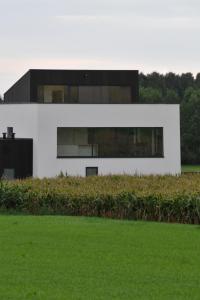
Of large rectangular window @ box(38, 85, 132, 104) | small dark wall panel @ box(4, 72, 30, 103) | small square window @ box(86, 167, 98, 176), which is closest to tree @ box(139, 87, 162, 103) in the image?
small dark wall panel @ box(4, 72, 30, 103)

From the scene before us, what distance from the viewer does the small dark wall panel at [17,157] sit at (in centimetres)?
2915

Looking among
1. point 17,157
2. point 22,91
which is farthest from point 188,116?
point 17,157

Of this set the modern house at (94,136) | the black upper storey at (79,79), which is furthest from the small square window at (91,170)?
the black upper storey at (79,79)

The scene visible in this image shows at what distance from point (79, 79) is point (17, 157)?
6.70 meters

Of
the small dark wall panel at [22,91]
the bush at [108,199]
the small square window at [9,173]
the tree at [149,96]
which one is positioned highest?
the tree at [149,96]

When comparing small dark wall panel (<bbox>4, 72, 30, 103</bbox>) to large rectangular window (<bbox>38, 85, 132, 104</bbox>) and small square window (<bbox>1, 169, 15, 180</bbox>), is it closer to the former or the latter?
large rectangular window (<bbox>38, 85, 132, 104</bbox>)

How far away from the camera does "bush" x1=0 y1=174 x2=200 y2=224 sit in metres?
14.5

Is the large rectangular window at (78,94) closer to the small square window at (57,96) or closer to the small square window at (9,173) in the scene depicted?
the small square window at (57,96)

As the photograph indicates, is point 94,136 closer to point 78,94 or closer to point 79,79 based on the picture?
point 78,94

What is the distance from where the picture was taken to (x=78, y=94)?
111ft

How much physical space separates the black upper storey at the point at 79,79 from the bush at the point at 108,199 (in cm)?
1518

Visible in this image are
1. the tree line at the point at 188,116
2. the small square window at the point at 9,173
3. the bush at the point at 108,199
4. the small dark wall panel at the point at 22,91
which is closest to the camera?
the bush at the point at 108,199

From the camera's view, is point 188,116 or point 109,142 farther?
point 188,116

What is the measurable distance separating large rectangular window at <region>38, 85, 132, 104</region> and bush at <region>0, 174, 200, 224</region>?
14916 mm
